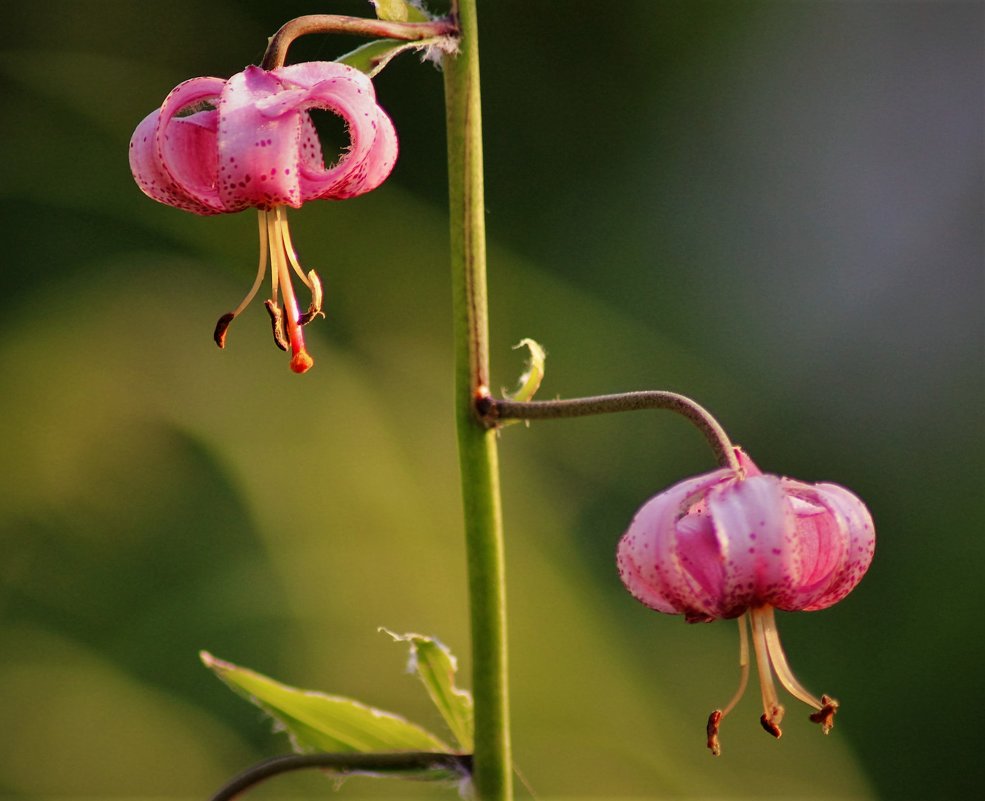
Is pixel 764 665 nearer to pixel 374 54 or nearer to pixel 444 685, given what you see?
pixel 444 685

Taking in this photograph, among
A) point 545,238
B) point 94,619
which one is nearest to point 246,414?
point 94,619

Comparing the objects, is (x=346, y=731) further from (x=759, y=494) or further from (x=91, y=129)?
(x=91, y=129)

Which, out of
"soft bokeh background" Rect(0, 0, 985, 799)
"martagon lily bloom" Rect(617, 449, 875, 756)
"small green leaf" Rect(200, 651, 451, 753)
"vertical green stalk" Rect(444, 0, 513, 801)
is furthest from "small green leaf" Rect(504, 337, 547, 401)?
"soft bokeh background" Rect(0, 0, 985, 799)

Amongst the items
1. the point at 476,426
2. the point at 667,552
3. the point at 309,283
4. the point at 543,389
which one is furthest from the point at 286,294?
the point at 543,389

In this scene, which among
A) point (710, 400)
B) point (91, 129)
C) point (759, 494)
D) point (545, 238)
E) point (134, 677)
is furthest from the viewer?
point (545, 238)

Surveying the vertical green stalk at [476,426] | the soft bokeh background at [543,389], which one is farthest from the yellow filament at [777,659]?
the soft bokeh background at [543,389]

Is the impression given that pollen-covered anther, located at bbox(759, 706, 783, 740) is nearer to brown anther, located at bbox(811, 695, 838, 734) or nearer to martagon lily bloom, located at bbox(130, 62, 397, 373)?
brown anther, located at bbox(811, 695, 838, 734)
